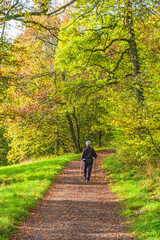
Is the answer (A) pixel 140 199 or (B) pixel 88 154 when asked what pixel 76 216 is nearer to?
(A) pixel 140 199

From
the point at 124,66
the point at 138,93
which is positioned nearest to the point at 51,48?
the point at 124,66

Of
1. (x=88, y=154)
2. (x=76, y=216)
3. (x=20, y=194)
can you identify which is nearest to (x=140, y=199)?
(x=76, y=216)

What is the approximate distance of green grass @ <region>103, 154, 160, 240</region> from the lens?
5.44m

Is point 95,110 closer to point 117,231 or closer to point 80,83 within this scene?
point 80,83

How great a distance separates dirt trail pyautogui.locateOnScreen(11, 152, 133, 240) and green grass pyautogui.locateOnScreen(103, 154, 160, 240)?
0.30 meters

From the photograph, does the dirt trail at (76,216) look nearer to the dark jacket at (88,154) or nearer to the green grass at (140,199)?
the green grass at (140,199)

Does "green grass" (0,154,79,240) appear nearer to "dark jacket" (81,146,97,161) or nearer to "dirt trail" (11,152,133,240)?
"dirt trail" (11,152,133,240)

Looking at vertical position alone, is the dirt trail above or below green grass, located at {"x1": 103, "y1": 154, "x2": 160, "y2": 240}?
below

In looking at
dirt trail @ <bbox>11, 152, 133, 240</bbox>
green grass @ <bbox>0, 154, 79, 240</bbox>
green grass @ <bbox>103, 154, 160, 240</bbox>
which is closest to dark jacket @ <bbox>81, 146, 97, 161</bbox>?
dirt trail @ <bbox>11, 152, 133, 240</bbox>

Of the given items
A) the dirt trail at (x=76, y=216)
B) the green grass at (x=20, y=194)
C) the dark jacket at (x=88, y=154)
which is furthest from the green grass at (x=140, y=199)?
the green grass at (x=20, y=194)

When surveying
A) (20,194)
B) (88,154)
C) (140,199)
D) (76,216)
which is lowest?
(76,216)

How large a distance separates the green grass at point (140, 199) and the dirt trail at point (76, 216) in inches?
11.9

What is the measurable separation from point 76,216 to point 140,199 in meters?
2.08

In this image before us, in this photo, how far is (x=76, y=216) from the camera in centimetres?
708
